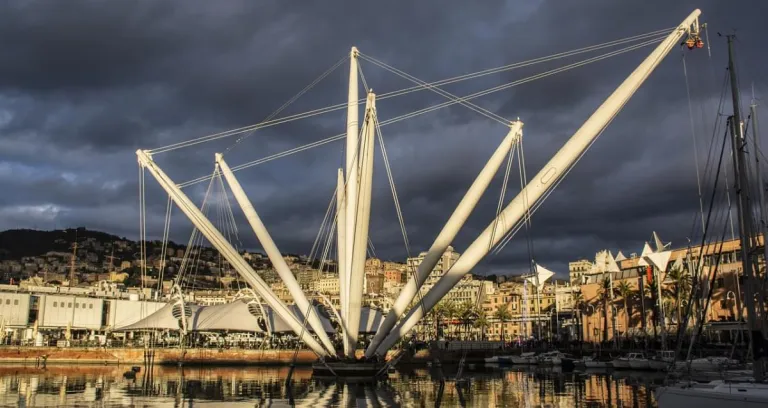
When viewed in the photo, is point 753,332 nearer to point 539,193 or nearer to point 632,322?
point 539,193

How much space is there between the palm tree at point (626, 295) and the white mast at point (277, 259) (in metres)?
70.9

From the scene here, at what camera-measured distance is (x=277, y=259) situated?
1747 inches

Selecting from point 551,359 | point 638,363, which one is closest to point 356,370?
point 638,363

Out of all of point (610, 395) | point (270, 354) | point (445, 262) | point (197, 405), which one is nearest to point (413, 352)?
point (270, 354)

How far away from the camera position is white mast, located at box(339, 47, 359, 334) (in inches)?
1628

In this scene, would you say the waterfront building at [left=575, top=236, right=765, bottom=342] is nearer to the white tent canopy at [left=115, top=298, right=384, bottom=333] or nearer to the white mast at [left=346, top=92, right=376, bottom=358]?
the white tent canopy at [left=115, top=298, right=384, bottom=333]

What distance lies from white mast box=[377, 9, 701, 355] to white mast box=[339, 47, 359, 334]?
7075mm

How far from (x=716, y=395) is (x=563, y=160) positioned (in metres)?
14.8

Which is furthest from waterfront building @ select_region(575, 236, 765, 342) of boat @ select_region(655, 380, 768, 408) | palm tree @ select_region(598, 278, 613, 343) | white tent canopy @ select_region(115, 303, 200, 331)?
white tent canopy @ select_region(115, 303, 200, 331)

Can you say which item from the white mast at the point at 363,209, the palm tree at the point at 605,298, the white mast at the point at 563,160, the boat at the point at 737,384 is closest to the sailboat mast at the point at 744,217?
the boat at the point at 737,384

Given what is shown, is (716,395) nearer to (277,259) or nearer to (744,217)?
(744,217)

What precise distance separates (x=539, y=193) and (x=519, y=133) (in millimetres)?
5337

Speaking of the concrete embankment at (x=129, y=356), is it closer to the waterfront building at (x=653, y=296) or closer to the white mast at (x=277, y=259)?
the white mast at (x=277, y=259)

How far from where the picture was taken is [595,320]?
118625mm
